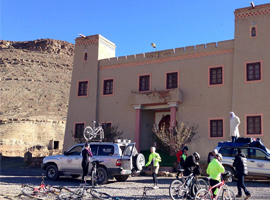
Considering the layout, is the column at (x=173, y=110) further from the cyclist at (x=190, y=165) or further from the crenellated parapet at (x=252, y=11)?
the cyclist at (x=190, y=165)

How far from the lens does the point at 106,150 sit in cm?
1568

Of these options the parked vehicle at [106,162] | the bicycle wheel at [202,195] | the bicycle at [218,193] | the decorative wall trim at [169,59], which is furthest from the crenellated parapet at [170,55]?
the bicycle wheel at [202,195]

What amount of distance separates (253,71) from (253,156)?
761 cm

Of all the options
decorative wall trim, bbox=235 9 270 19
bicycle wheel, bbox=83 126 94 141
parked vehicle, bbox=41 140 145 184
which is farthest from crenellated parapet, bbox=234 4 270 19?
parked vehicle, bbox=41 140 145 184

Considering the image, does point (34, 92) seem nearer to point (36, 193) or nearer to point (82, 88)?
point (82, 88)

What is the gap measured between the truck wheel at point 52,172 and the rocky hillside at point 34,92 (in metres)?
34.4

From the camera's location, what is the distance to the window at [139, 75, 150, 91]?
85.4ft

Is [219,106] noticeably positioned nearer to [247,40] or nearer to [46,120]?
[247,40]

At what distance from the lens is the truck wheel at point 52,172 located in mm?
16328

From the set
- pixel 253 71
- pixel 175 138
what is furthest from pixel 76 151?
pixel 253 71

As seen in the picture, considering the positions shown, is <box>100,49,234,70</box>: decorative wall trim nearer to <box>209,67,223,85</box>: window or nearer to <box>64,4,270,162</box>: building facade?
<box>64,4,270,162</box>: building facade

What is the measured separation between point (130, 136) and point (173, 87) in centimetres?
491

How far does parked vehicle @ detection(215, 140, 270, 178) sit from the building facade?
16.4 ft

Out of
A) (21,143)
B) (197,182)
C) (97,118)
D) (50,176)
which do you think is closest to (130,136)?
(97,118)
